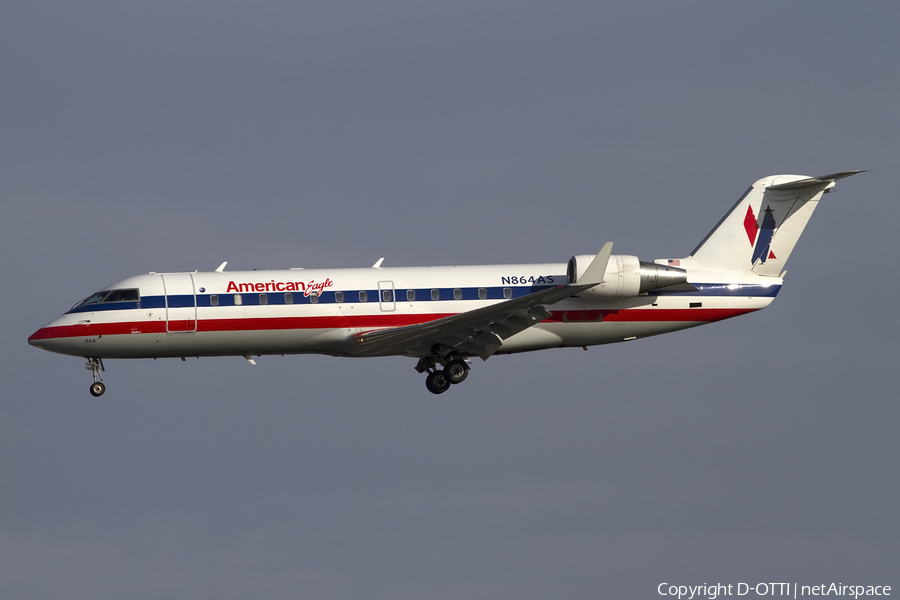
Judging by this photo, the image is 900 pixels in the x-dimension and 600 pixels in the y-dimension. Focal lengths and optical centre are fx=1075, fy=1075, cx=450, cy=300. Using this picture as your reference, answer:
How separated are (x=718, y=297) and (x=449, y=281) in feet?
26.3

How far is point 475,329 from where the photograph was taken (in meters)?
29.3

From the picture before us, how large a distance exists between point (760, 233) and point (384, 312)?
39.1 feet

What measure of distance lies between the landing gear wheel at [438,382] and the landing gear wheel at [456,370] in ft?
0.56

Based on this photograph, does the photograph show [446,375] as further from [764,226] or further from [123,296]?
[764,226]

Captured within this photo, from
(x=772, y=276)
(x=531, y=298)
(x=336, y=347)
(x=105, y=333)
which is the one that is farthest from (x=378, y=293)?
(x=772, y=276)

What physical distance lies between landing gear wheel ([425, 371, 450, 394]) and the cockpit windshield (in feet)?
28.0

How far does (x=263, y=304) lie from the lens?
29.7 m

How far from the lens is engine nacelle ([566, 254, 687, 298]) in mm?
29828

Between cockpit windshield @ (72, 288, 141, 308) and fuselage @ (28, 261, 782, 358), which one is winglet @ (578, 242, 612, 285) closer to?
fuselage @ (28, 261, 782, 358)

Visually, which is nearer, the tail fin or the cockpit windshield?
the cockpit windshield

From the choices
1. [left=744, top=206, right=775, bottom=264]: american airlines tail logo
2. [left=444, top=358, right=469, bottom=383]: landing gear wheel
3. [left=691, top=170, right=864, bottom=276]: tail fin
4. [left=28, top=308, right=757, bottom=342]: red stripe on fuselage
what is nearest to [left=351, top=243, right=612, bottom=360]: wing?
[left=444, top=358, right=469, bottom=383]: landing gear wheel

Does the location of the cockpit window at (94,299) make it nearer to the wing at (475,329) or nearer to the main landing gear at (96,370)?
the main landing gear at (96,370)

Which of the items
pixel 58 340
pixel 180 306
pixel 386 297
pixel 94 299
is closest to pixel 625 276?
pixel 386 297

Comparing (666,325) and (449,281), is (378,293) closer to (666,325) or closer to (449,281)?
(449,281)
